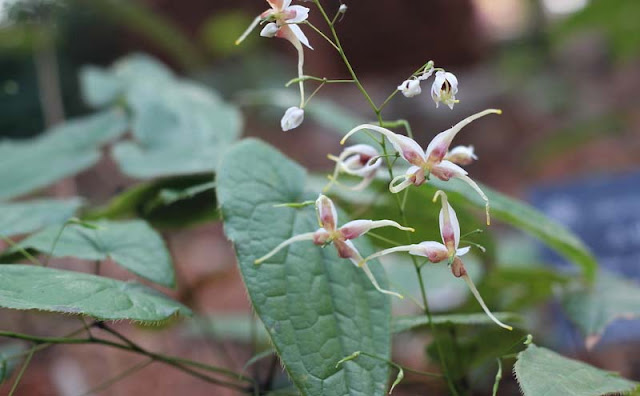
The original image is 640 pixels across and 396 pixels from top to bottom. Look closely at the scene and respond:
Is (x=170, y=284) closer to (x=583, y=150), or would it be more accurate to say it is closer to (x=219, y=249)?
(x=219, y=249)

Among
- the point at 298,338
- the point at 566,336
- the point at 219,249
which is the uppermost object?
the point at 298,338

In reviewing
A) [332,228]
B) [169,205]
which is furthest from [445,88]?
[169,205]

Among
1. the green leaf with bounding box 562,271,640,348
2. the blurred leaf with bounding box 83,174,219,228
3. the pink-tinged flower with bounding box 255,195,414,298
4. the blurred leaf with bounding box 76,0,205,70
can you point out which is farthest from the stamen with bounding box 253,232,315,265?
the blurred leaf with bounding box 76,0,205,70

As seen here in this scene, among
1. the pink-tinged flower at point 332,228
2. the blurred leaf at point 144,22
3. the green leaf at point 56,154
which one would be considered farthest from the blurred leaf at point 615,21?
the pink-tinged flower at point 332,228

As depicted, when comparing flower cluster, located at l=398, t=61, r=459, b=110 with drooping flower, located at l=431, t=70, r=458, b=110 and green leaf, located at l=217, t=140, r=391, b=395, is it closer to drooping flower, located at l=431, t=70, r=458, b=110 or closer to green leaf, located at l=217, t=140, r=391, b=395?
drooping flower, located at l=431, t=70, r=458, b=110

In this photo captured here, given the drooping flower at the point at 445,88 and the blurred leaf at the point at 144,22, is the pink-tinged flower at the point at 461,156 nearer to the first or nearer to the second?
the drooping flower at the point at 445,88

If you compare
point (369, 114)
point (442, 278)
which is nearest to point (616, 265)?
point (442, 278)
